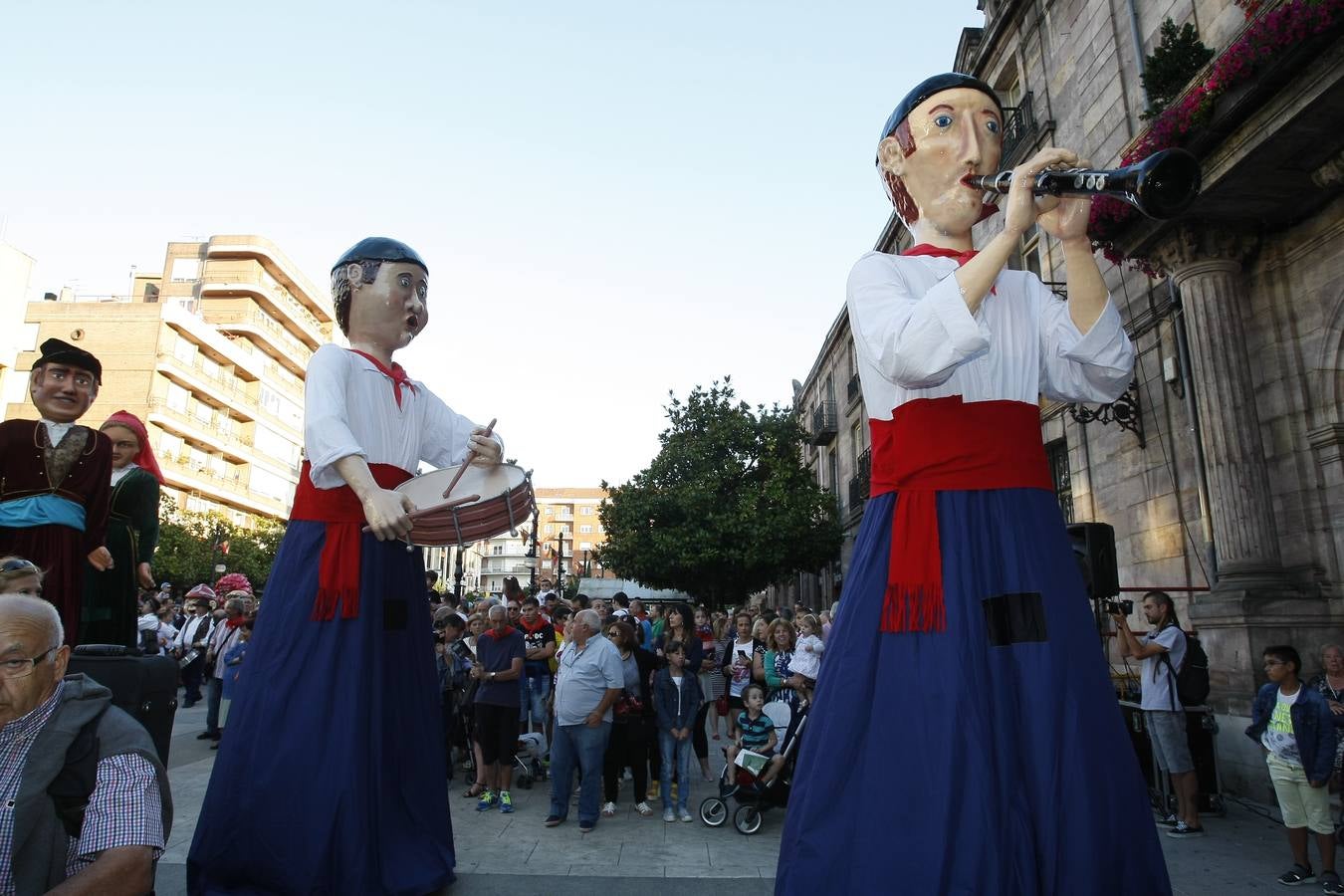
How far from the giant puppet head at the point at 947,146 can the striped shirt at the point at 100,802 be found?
2.71m

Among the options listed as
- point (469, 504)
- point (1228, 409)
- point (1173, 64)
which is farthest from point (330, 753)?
point (1173, 64)

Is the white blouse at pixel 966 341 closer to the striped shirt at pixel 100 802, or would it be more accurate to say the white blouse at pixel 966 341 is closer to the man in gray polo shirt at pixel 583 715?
the striped shirt at pixel 100 802

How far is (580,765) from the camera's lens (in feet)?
24.6

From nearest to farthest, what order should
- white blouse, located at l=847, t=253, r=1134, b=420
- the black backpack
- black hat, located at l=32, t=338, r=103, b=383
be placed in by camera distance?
white blouse, located at l=847, t=253, r=1134, b=420 < black hat, located at l=32, t=338, r=103, b=383 < the black backpack

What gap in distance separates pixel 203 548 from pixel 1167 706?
3310 cm

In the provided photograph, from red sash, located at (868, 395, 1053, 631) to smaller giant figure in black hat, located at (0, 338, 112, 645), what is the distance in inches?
139

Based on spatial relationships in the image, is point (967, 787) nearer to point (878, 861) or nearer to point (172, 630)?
point (878, 861)

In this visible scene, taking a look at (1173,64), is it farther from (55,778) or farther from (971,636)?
(55,778)

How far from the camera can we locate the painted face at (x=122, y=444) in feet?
16.1

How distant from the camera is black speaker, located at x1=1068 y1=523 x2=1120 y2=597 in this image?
221 inches

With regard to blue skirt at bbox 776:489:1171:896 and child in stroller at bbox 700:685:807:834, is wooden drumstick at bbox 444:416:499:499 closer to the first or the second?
blue skirt at bbox 776:489:1171:896

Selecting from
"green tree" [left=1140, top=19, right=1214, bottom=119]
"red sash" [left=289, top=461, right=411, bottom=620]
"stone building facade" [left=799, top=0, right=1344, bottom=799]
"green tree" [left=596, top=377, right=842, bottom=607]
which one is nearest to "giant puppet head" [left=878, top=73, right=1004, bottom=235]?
"red sash" [left=289, top=461, right=411, bottom=620]

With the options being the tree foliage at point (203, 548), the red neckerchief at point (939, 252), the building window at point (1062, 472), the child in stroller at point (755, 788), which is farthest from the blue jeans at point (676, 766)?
the tree foliage at point (203, 548)

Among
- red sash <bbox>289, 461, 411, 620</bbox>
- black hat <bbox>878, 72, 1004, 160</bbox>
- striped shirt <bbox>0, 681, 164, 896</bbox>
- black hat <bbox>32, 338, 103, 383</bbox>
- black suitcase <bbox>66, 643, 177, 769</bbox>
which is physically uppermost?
black hat <bbox>878, 72, 1004, 160</bbox>
